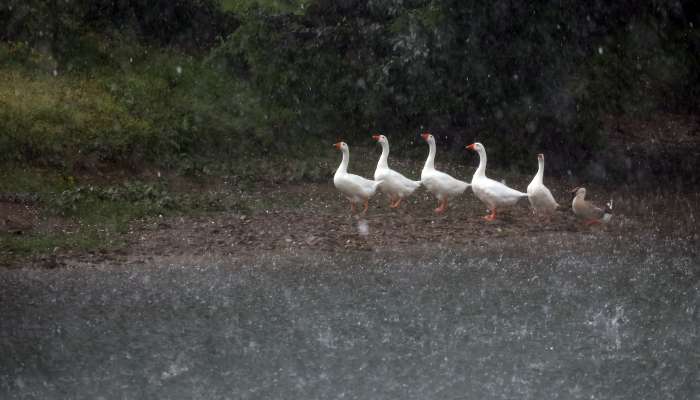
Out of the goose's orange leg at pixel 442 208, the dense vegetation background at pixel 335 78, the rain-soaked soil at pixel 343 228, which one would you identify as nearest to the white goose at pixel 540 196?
the rain-soaked soil at pixel 343 228

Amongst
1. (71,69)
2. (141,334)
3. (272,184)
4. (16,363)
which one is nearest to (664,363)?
(141,334)

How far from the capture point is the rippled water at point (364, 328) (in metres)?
6.93

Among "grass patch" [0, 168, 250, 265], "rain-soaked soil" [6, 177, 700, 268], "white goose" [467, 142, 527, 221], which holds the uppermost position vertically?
"white goose" [467, 142, 527, 221]

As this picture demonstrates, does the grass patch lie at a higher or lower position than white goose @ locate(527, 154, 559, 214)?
lower

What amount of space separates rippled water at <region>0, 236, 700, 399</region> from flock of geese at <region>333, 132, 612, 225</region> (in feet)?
3.54

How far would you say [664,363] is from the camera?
7453 mm

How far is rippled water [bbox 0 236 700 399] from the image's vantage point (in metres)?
6.93

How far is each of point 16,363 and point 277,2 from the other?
32.8 feet

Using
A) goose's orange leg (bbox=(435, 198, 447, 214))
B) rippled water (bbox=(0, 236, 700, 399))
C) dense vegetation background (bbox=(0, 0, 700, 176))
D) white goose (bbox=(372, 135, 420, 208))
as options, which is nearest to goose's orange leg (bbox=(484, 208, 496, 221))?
goose's orange leg (bbox=(435, 198, 447, 214))

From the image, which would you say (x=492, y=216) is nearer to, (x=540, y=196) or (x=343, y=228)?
(x=540, y=196)

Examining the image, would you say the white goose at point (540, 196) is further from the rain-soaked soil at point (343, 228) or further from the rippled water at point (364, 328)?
the rippled water at point (364, 328)

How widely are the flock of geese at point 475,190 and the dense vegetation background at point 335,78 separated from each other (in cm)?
258

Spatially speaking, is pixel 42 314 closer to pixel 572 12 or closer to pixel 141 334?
pixel 141 334

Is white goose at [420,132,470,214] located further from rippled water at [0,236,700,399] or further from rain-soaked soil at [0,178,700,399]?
rippled water at [0,236,700,399]
